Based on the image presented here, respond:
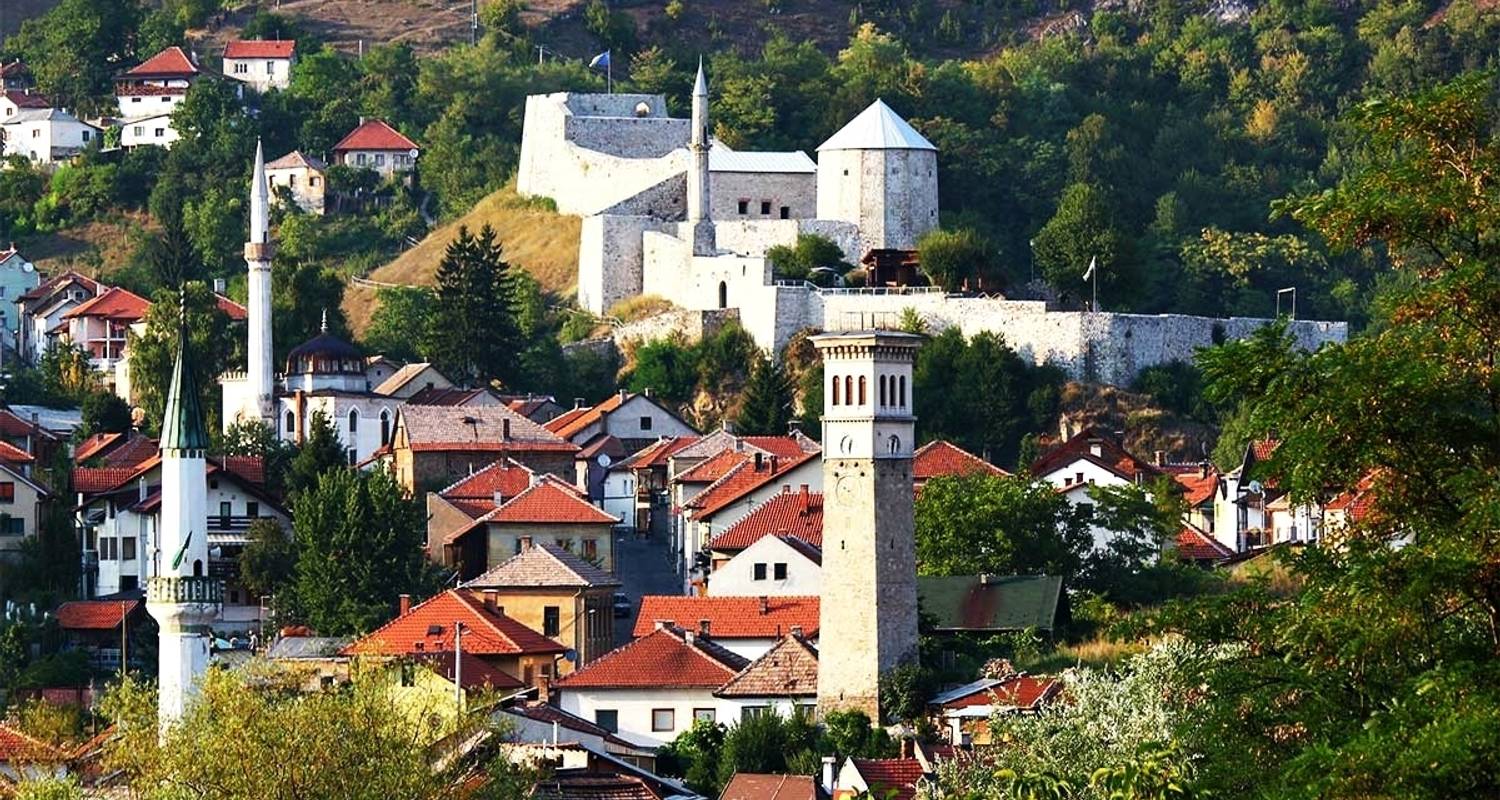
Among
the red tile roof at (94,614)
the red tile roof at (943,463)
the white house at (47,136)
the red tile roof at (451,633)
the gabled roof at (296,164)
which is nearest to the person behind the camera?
the red tile roof at (451,633)

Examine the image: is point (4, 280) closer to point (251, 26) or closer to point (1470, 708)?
point (251, 26)

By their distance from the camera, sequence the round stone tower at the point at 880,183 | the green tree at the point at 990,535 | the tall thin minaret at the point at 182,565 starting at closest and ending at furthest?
the tall thin minaret at the point at 182,565 → the green tree at the point at 990,535 → the round stone tower at the point at 880,183

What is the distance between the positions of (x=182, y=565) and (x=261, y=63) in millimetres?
82288

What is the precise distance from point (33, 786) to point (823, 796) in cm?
1296

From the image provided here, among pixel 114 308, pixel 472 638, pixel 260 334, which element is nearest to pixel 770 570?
pixel 472 638

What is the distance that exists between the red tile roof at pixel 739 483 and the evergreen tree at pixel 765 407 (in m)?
10.7

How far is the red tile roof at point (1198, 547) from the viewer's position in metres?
72.1

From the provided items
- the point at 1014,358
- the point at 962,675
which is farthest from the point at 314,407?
the point at 962,675

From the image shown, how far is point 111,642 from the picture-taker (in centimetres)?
6888

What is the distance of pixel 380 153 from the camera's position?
119 m

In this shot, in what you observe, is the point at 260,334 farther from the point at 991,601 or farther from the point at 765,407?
the point at 991,601

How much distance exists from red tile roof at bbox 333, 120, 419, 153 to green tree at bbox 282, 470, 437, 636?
49.3 metres

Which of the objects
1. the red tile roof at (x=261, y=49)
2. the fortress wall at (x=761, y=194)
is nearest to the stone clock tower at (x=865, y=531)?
the fortress wall at (x=761, y=194)

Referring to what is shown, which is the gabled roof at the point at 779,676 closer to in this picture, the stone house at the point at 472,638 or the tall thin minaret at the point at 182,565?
the stone house at the point at 472,638
